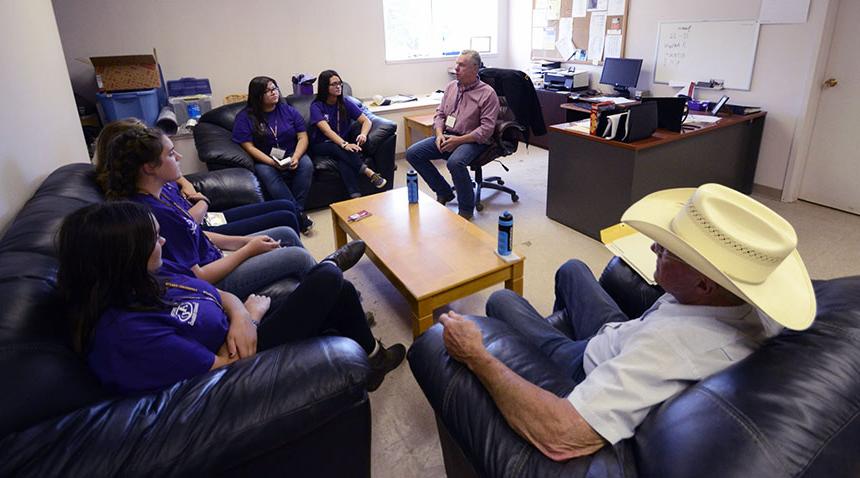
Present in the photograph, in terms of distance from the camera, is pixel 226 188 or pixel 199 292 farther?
pixel 226 188

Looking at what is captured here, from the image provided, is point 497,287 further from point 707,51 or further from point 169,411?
point 707,51

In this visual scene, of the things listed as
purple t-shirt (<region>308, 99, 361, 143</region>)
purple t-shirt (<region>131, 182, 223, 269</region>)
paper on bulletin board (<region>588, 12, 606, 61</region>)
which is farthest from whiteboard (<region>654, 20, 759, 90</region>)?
purple t-shirt (<region>131, 182, 223, 269</region>)

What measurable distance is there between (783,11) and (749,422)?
3.69 metres

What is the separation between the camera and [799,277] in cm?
100

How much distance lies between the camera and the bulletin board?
4.46m

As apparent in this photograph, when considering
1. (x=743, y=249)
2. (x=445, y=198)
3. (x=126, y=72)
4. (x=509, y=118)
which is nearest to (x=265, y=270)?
(x=743, y=249)

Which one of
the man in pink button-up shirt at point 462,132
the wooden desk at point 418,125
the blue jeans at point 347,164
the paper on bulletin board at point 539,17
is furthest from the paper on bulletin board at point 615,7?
the blue jeans at point 347,164

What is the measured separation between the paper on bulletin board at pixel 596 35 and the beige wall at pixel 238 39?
5.85 feet

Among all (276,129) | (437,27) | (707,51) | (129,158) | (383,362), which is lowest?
(383,362)

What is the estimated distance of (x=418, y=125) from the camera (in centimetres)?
461

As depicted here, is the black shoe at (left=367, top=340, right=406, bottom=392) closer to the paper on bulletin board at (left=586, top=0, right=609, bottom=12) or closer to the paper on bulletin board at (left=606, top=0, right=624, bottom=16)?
the paper on bulletin board at (left=606, top=0, right=624, bottom=16)

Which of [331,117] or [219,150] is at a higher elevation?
[331,117]

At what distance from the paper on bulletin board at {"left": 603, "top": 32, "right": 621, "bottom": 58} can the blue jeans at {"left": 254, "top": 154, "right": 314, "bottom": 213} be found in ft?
10.00

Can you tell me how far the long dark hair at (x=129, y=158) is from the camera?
175 centimetres
